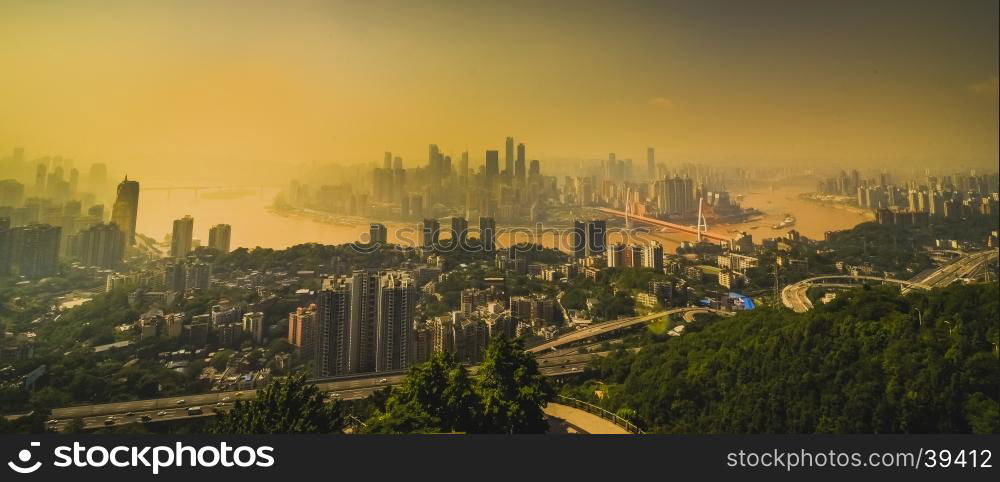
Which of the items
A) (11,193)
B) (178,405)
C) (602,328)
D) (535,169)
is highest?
(535,169)

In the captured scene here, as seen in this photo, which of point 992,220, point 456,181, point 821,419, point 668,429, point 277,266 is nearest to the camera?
point 821,419

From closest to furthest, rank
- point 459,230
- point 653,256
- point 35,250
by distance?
point 35,250
point 459,230
point 653,256

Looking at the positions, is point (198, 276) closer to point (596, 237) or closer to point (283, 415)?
point (283, 415)

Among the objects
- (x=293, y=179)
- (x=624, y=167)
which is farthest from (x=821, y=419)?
(x=293, y=179)

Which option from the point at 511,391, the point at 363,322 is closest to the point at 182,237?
the point at 363,322

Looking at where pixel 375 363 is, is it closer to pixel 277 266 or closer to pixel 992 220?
pixel 277 266

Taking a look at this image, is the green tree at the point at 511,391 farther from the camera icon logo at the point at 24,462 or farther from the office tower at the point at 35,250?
the office tower at the point at 35,250
